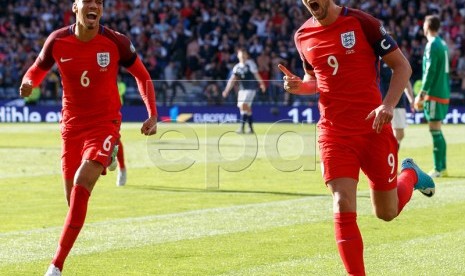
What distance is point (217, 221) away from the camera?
12.1 metres

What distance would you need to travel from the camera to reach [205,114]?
35938 mm

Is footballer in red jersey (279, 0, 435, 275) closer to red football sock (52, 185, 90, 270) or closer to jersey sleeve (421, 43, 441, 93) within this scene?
red football sock (52, 185, 90, 270)

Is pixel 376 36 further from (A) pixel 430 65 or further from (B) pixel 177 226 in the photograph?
(A) pixel 430 65

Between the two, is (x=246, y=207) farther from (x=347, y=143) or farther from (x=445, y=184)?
(x=347, y=143)

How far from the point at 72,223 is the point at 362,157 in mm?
2439

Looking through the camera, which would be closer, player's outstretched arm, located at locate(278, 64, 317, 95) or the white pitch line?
player's outstretched arm, located at locate(278, 64, 317, 95)

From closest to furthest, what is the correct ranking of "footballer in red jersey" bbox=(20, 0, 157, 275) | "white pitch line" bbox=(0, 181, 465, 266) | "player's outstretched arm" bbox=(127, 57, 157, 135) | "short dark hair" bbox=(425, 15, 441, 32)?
"footballer in red jersey" bbox=(20, 0, 157, 275) < "player's outstretched arm" bbox=(127, 57, 157, 135) < "white pitch line" bbox=(0, 181, 465, 266) < "short dark hair" bbox=(425, 15, 441, 32)

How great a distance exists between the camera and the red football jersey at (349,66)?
800 cm

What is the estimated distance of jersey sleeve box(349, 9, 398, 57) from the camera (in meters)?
7.96

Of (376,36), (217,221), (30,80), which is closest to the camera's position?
(376,36)

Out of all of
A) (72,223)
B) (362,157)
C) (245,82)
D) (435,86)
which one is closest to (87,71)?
(72,223)

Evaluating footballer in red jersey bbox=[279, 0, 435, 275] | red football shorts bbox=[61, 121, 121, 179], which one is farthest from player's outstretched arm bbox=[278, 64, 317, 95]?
red football shorts bbox=[61, 121, 121, 179]

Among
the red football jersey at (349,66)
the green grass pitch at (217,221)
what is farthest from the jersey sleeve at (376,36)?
the green grass pitch at (217,221)

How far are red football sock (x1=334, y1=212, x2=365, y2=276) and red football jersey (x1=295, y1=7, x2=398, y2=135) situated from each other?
75 centimetres
